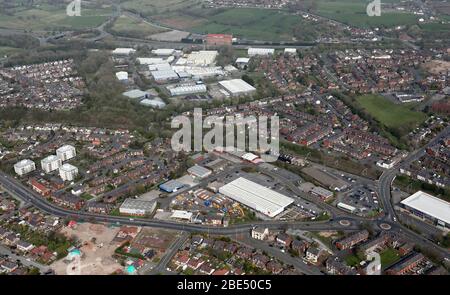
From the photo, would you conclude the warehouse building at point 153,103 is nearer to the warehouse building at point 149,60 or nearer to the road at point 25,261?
the warehouse building at point 149,60

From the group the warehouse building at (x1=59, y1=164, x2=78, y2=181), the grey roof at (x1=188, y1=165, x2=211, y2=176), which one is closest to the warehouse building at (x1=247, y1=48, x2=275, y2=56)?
the grey roof at (x1=188, y1=165, x2=211, y2=176)

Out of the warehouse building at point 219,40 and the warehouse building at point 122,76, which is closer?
the warehouse building at point 122,76

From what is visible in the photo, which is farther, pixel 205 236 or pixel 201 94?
pixel 201 94

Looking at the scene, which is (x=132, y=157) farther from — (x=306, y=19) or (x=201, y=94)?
(x=306, y=19)

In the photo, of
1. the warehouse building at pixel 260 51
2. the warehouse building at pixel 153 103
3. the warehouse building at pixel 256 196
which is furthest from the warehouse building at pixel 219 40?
the warehouse building at pixel 256 196

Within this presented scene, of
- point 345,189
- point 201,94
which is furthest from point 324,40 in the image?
point 345,189

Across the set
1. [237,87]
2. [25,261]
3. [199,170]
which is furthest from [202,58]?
[25,261]
